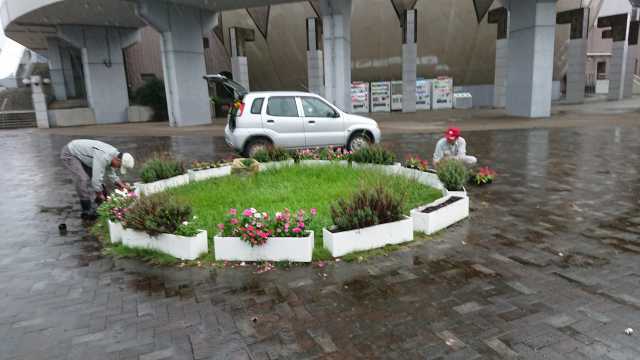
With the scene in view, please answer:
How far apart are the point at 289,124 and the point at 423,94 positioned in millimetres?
22804

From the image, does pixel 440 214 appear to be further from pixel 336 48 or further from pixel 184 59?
pixel 184 59

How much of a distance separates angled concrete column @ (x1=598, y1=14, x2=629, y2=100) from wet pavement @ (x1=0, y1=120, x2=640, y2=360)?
104ft

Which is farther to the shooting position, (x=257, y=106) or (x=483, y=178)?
(x=257, y=106)

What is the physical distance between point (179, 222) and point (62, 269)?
142cm

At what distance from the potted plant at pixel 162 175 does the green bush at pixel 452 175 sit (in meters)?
4.79

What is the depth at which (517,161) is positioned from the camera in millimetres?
10688

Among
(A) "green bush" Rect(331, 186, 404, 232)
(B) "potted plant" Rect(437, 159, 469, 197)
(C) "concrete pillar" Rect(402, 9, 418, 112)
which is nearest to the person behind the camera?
(A) "green bush" Rect(331, 186, 404, 232)

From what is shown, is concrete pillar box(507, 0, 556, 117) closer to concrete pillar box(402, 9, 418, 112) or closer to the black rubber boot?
concrete pillar box(402, 9, 418, 112)

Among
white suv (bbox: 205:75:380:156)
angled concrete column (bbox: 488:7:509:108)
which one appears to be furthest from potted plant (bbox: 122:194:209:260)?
angled concrete column (bbox: 488:7:509:108)

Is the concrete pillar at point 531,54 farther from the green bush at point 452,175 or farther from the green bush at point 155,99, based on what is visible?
the green bush at point 155,99

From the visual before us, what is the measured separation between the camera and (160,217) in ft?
18.0

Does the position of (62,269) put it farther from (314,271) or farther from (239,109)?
(239,109)

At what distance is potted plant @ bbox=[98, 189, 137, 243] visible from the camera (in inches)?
234

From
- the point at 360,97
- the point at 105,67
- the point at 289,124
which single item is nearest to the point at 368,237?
the point at 289,124
